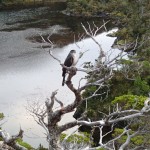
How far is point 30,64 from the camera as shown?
44.1 meters

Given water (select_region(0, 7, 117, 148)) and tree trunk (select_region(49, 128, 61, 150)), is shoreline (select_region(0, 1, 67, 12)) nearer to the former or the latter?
water (select_region(0, 7, 117, 148))

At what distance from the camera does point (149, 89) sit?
27984mm

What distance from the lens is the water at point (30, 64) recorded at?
30.5 m

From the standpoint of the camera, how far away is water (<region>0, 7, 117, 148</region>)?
100.0 ft

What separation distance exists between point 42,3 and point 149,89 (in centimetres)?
6170

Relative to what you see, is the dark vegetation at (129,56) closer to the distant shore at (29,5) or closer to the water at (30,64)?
the water at (30,64)

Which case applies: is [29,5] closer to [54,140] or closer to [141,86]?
[141,86]

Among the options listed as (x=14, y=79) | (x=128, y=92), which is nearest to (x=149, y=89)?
(x=128, y=92)

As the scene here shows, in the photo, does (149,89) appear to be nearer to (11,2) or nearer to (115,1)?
(115,1)

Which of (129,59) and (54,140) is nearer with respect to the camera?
(54,140)

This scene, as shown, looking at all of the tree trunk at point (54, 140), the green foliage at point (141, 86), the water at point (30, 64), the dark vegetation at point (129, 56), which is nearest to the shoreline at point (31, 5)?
the dark vegetation at point (129, 56)

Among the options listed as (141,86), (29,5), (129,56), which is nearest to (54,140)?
(141,86)

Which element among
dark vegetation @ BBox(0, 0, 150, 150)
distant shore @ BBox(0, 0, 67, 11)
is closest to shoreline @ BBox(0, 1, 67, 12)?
distant shore @ BBox(0, 0, 67, 11)

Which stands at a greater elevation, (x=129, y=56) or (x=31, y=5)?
(x=31, y=5)
